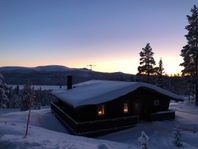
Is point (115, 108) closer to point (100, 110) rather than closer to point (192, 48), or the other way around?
point (100, 110)


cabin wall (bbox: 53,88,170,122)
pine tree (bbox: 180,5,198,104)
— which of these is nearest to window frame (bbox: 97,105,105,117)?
cabin wall (bbox: 53,88,170,122)

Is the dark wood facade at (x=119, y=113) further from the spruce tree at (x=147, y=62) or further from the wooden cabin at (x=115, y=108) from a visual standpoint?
the spruce tree at (x=147, y=62)

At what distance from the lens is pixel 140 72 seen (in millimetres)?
58062

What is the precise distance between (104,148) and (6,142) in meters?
4.92

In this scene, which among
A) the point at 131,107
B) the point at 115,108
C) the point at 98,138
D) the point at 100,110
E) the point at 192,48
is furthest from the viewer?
the point at 192,48

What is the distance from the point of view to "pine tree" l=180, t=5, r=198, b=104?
44594 millimetres

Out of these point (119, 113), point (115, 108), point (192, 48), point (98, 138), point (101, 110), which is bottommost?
point (98, 138)

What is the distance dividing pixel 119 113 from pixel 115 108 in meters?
0.72

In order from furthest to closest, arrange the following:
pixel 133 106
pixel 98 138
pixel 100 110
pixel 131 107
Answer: pixel 133 106 → pixel 131 107 → pixel 100 110 → pixel 98 138

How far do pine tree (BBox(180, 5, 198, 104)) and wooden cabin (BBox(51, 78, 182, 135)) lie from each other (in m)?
17.8

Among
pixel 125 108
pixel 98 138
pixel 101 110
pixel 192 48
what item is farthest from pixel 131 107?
pixel 192 48

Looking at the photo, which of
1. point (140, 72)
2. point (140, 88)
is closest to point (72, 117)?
point (140, 88)

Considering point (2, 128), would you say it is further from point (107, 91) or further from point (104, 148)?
point (107, 91)

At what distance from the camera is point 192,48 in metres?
44.9
